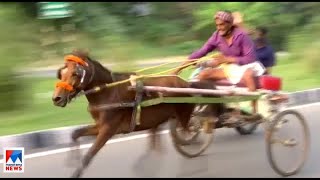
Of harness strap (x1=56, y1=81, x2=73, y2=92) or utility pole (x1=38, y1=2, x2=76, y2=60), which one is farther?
utility pole (x1=38, y1=2, x2=76, y2=60)

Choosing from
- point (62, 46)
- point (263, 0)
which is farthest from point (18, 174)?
point (263, 0)

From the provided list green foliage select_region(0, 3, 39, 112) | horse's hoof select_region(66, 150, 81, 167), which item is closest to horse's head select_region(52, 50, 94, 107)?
horse's hoof select_region(66, 150, 81, 167)

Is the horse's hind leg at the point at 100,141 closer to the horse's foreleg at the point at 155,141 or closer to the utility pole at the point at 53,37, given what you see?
the horse's foreleg at the point at 155,141

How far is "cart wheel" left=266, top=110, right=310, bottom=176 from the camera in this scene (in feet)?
20.3

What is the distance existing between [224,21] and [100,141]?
207cm

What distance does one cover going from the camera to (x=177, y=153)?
285 inches

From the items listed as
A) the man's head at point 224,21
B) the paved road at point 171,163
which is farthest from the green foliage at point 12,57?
the man's head at point 224,21

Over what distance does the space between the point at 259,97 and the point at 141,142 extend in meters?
2.17

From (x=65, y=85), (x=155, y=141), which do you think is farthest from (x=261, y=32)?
(x=65, y=85)

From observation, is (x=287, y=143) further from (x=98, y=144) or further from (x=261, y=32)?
(x=261, y=32)

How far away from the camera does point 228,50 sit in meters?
6.83

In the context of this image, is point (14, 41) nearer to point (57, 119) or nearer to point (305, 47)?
point (57, 119)

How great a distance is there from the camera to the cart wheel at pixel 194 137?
659 centimetres

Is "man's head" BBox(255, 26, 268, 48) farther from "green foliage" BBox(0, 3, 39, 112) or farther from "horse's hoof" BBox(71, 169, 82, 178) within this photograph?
"horse's hoof" BBox(71, 169, 82, 178)
